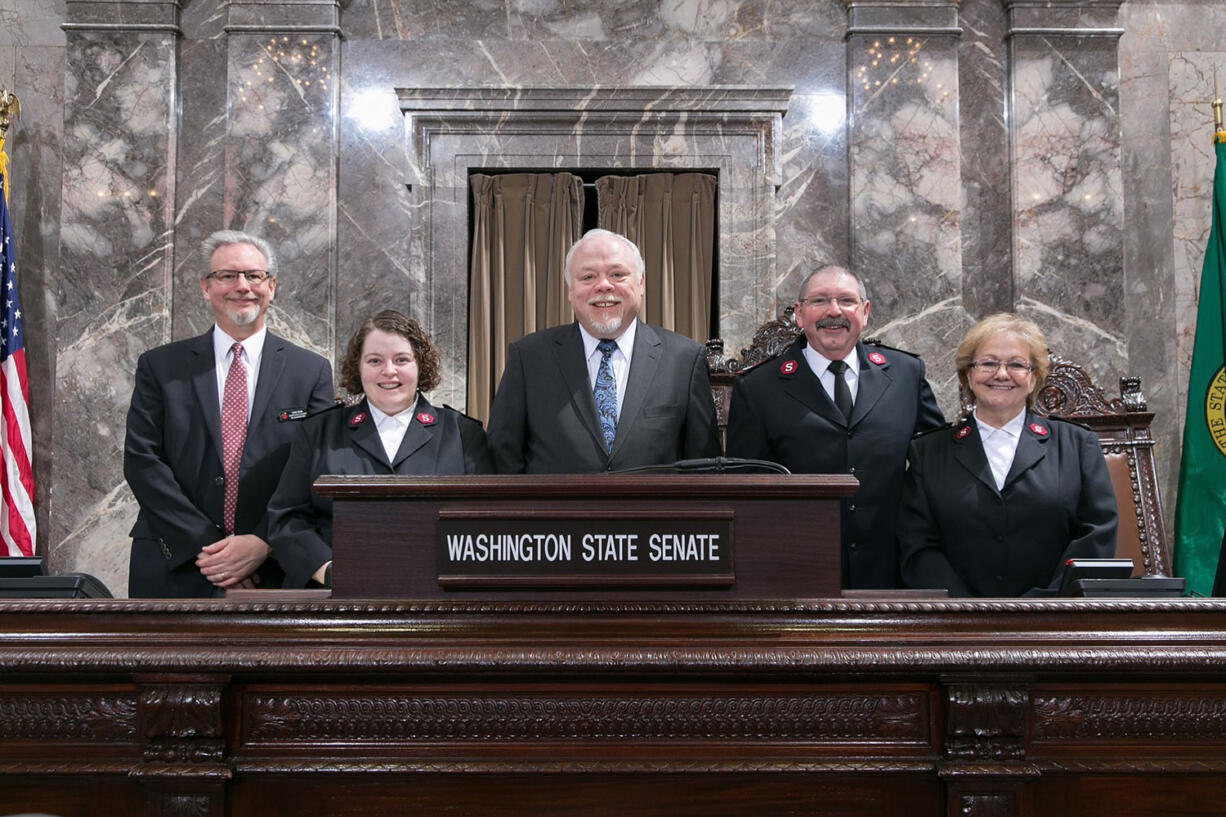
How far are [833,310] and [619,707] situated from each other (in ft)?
5.23

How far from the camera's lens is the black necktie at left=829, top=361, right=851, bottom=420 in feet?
11.2

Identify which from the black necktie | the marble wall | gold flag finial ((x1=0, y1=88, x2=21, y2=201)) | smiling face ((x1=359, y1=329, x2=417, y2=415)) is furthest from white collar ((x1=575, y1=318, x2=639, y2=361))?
gold flag finial ((x1=0, y1=88, x2=21, y2=201))

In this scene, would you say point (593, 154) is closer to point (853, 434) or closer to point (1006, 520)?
point (853, 434)

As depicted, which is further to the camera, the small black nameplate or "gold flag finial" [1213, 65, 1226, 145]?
"gold flag finial" [1213, 65, 1226, 145]

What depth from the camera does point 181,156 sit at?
5.78 meters

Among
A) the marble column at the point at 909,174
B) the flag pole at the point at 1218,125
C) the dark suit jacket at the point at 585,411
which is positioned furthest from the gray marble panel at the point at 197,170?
the flag pole at the point at 1218,125

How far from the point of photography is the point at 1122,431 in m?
4.45

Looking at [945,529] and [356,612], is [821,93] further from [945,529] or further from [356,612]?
[356,612]

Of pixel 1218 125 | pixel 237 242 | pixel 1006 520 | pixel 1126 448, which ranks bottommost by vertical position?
pixel 1006 520

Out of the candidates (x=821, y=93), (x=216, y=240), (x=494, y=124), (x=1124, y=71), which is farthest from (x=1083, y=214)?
(x=216, y=240)

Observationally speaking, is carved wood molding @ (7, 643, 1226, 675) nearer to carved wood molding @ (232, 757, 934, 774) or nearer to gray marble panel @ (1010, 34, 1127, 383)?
carved wood molding @ (232, 757, 934, 774)

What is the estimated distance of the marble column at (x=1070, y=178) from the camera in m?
5.67

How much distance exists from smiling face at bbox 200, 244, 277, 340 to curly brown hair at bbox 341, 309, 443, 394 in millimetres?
373

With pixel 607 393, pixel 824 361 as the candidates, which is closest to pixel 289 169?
pixel 607 393
